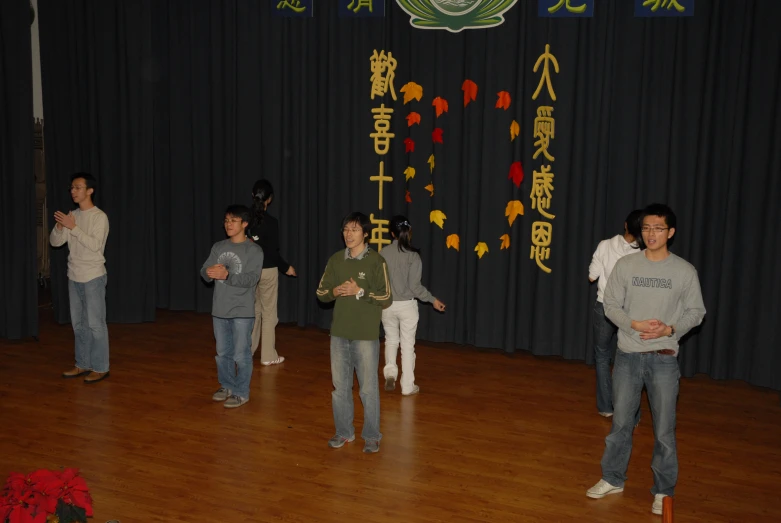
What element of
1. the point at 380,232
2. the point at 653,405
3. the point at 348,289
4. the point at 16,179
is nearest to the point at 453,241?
the point at 380,232

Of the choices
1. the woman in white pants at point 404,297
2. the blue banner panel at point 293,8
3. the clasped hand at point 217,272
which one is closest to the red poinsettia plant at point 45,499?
the clasped hand at point 217,272

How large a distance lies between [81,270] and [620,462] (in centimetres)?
441

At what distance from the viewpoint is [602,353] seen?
585cm

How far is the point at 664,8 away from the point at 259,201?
4.00 meters

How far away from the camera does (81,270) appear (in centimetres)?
634

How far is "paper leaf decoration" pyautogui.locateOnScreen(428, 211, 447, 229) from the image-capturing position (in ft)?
26.3

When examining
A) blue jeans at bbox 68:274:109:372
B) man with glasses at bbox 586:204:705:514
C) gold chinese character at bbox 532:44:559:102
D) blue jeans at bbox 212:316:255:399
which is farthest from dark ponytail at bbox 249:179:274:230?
man with glasses at bbox 586:204:705:514

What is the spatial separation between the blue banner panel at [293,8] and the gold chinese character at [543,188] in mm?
3015

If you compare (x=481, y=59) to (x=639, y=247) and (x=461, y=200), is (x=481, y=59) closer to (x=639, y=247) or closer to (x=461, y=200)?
(x=461, y=200)

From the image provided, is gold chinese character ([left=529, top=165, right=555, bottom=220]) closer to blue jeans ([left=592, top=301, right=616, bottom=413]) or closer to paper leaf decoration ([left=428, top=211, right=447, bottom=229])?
paper leaf decoration ([left=428, top=211, right=447, bottom=229])

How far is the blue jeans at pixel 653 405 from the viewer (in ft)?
13.9

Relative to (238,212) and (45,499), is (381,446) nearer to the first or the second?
(238,212)

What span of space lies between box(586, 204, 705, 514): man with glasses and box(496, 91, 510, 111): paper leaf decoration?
11.8 feet

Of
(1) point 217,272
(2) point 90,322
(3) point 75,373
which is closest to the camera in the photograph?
(1) point 217,272
